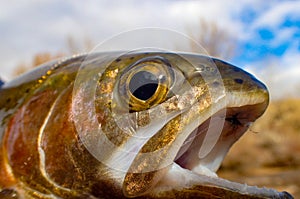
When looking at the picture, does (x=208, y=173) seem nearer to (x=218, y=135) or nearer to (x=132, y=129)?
(x=218, y=135)

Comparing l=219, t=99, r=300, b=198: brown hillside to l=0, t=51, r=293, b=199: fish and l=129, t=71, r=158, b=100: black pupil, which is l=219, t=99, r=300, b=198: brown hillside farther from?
l=129, t=71, r=158, b=100: black pupil

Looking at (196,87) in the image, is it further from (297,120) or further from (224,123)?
(297,120)

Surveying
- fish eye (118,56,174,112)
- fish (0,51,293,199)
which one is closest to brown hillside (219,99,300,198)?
fish (0,51,293,199)

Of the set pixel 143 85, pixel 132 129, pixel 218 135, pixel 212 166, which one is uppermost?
pixel 143 85

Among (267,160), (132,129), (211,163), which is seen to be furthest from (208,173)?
(267,160)

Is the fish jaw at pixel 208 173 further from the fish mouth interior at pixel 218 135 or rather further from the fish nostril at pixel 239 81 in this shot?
the fish nostril at pixel 239 81

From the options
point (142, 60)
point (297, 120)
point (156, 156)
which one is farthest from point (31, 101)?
point (297, 120)

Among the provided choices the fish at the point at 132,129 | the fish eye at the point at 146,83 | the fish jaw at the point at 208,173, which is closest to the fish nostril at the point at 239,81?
the fish at the point at 132,129
